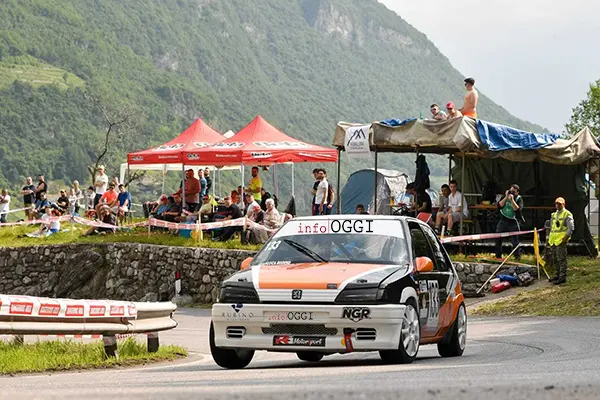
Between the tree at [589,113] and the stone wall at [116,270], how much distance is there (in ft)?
252

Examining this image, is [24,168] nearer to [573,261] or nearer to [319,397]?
[573,261]

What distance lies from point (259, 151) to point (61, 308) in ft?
69.0

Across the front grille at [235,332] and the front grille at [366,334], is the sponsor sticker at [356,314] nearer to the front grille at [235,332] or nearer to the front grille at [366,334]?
the front grille at [366,334]

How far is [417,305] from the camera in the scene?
12.7 meters

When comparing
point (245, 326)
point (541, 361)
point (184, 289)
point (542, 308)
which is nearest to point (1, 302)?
point (245, 326)

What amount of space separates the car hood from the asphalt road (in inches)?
31.4

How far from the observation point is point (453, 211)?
1117 inches

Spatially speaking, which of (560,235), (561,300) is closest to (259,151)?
(560,235)

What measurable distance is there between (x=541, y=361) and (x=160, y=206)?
963 inches

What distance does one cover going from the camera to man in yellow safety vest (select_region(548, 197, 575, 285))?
81.8 ft

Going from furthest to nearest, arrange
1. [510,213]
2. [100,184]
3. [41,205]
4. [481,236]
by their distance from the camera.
→ [41,205] < [100,184] < [510,213] < [481,236]

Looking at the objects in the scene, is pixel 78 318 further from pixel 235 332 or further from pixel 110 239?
pixel 110 239

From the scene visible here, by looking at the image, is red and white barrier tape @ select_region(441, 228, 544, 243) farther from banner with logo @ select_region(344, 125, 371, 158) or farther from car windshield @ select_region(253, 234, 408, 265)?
car windshield @ select_region(253, 234, 408, 265)

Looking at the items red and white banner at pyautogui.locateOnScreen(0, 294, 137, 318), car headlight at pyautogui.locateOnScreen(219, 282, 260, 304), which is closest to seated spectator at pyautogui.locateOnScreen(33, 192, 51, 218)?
red and white banner at pyautogui.locateOnScreen(0, 294, 137, 318)
